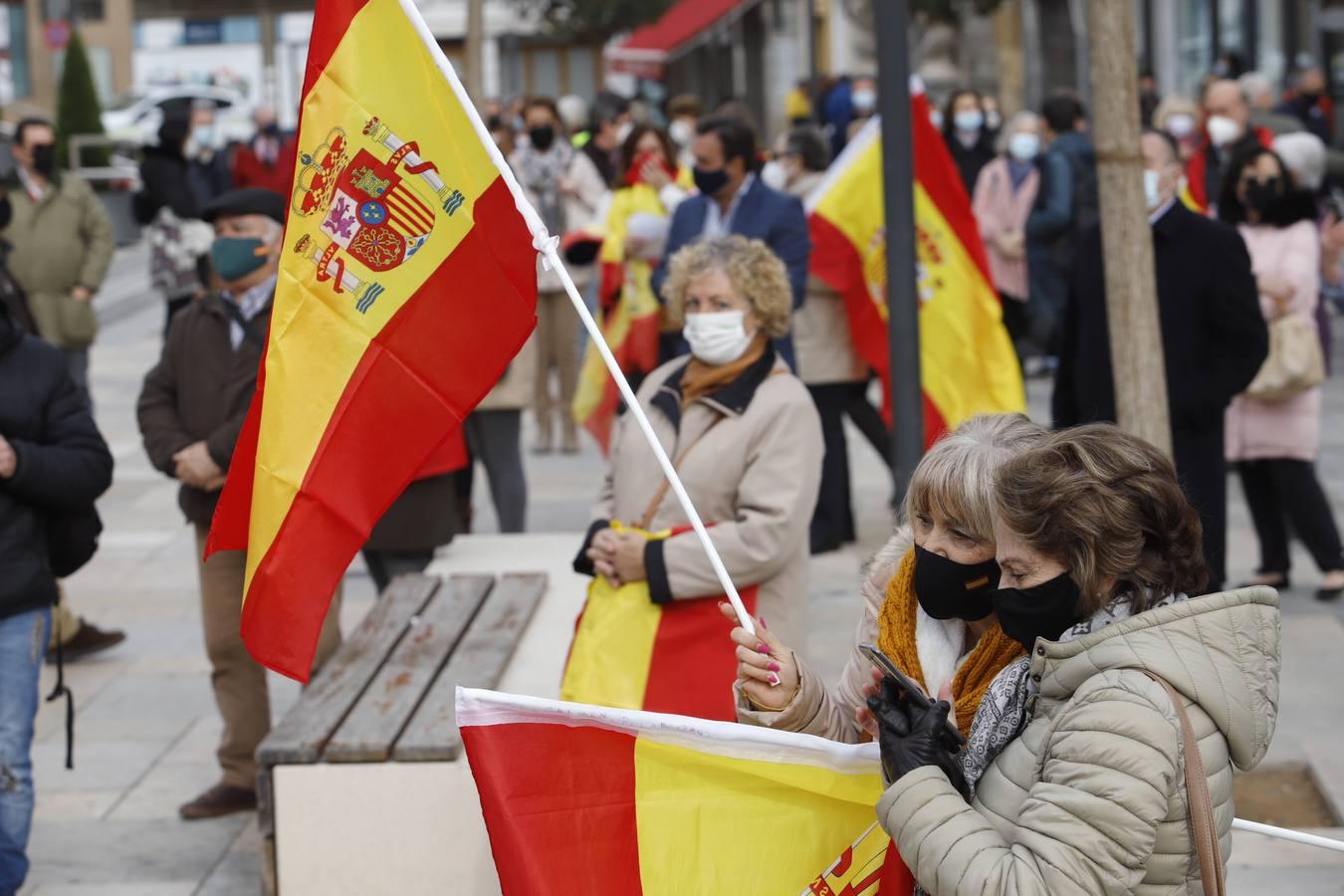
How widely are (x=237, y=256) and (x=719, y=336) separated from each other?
5.34 feet

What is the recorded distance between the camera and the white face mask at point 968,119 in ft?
46.2

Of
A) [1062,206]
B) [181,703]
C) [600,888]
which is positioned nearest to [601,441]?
[181,703]

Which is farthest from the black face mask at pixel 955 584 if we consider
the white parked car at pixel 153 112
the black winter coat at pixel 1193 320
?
the white parked car at pixel 153 112

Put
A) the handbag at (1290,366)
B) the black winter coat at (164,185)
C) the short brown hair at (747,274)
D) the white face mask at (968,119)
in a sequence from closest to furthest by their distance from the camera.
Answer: the short brown hair at (747,274) < the handbag at (1290,366) < the black winter coat at (164,185) < the white face mask at (968,119)

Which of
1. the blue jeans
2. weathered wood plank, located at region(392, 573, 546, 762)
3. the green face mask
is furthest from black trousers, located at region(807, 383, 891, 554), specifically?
the blue jeans

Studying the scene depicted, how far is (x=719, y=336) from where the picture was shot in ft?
15.5

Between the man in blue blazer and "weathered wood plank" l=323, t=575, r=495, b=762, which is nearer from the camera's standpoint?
"weathered wood plank" l=323, t=575, r=495, b=762

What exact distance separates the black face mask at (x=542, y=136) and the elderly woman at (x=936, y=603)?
10878mm

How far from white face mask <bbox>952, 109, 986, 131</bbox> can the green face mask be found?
372 inches

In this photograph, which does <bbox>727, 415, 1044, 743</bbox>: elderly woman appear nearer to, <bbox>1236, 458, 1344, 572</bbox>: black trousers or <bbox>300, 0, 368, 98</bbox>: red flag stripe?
<bbox>300, 0, 368, 98</bbox>: red flag stripe

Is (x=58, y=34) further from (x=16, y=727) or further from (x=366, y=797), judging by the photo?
(x=366, y=797)

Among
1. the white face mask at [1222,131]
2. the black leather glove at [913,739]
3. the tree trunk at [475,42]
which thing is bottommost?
the black leather glove at [913,739]

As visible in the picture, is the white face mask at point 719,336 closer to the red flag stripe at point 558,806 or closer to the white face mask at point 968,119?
the red flag stripe at point 558,806

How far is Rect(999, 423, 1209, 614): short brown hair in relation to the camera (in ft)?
8.73
